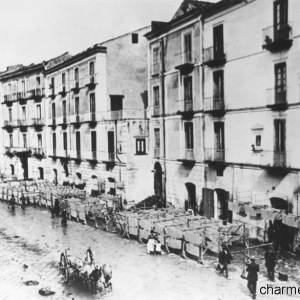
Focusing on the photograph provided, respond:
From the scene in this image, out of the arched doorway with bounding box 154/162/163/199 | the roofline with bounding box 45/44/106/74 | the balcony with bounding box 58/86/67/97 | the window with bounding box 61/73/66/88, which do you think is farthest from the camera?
the window with bounding box 61/73/66/88

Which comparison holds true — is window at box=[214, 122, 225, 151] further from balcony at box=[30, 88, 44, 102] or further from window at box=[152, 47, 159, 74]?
balcony at box=[30, 88, 44, 102]

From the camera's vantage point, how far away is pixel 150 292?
16.5 m

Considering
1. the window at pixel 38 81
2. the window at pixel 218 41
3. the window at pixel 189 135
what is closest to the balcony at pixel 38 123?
the window at pixel 38 81

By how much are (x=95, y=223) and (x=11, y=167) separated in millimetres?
→ 29733

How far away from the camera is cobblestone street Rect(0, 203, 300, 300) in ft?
54.1

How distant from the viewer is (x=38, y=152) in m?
49.3

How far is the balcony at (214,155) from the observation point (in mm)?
26922

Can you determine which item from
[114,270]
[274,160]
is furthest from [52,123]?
[114,270]

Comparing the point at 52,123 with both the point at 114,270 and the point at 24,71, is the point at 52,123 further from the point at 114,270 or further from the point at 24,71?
the point at 114,270

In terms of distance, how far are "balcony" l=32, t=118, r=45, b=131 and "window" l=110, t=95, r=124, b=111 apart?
1260 cm

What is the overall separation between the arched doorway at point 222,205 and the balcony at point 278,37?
30.2ft

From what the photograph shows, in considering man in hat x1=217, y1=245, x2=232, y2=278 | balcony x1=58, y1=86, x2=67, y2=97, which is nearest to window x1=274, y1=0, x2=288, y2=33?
man in hat x1=217, y1=245, x2=232, y2=278

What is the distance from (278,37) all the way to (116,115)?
17.6 m

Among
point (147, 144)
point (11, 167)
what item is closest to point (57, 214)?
point (147, 144)
